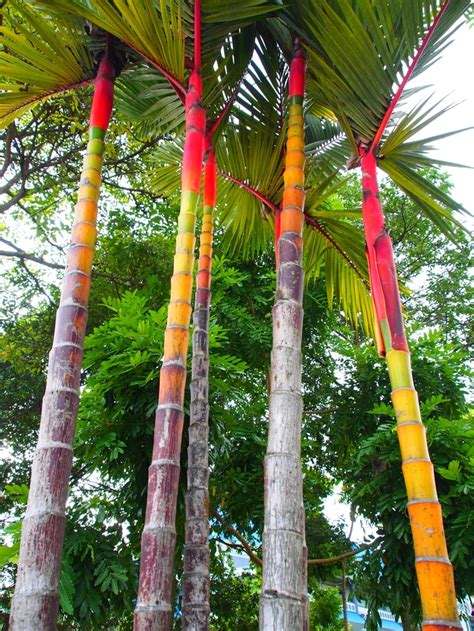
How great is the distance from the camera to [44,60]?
141 inches

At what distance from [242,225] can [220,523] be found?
414 centimetres

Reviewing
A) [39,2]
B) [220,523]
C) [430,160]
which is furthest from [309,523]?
[39,2]

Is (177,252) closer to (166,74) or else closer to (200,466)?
(166,74)

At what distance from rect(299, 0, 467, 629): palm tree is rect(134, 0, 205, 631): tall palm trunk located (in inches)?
33.4

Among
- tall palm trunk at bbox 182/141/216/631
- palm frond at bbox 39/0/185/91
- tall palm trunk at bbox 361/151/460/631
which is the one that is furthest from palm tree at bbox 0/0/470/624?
tall palm trunk at bbox 182/141/216/631

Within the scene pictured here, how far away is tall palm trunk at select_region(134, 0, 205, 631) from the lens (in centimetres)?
241

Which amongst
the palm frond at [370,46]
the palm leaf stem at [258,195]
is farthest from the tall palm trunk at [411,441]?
the palm leaf stem at [258,195]

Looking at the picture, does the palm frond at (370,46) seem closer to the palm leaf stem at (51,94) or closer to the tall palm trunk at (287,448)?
the tall palm trunk at (287,448)

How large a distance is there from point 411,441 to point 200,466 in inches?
63.8

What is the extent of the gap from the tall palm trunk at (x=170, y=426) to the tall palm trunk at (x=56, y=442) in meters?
0.39

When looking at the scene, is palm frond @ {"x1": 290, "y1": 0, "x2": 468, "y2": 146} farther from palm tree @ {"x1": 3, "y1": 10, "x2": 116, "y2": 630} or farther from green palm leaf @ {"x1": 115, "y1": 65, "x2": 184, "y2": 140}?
palm tree @ {"x1": 3, "y1": 10, "x2": 116, "y2": 630}

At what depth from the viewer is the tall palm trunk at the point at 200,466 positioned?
3342 mm

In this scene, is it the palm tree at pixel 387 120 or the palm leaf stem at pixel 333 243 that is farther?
the palm leaf stem at pixel 333 243

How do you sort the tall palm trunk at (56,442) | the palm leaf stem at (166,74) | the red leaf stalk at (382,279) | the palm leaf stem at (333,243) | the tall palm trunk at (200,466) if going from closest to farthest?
the tall palm trunk at (56,442) < the red leaf stalk at (382,279) < the tall palm trunk at (200,466) < the palm leaf stem at (166,74) < the palm leaf stem at (333,243)
